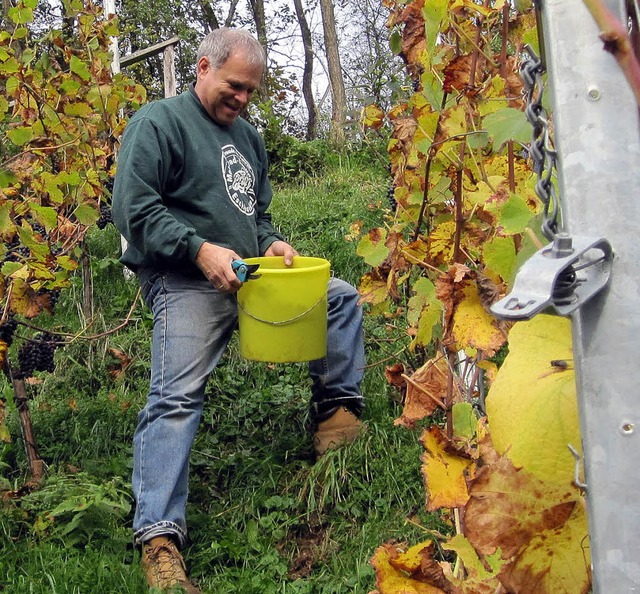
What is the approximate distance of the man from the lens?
2.41 meters

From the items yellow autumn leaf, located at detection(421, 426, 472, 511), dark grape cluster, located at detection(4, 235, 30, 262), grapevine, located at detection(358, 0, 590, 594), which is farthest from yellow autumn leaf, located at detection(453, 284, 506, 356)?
dark grape cluster, located at detection(4, 235, 30, 262)

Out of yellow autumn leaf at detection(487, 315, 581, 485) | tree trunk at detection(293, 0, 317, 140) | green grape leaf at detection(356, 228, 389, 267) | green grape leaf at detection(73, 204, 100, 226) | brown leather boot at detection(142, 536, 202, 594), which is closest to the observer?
yellow autumn leaf at detection(487, 315, 581, 485)

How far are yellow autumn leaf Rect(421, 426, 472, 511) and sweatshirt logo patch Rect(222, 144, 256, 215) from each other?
176 cm

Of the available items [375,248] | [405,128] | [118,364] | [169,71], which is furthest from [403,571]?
[169,71]

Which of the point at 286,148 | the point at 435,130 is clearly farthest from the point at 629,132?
the point at 286,148

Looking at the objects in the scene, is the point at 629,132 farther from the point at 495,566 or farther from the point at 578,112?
the point at 495,566

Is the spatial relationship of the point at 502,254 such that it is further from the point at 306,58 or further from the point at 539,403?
the point at 306,58

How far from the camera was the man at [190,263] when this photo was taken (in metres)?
2.41

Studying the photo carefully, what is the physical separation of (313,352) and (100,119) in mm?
1431

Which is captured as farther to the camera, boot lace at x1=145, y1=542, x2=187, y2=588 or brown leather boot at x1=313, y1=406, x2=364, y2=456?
brown leather boot at x1=313, y1=406, x2=364, y2=456

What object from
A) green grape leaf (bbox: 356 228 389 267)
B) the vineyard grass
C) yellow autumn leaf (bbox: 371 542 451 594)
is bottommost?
the vineyard grass

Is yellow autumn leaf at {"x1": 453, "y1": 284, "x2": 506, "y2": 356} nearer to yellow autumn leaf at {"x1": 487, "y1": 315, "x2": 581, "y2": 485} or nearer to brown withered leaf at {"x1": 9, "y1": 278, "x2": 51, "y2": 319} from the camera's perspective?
yellow autumn leaf at {"x1": 487, "y1": 315, "x2": 581, "y2": 485}

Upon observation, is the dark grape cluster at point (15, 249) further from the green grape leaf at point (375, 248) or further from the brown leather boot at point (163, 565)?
the green grape leaf at point (375, 248)

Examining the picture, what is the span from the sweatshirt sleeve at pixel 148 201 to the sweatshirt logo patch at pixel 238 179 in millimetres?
252
